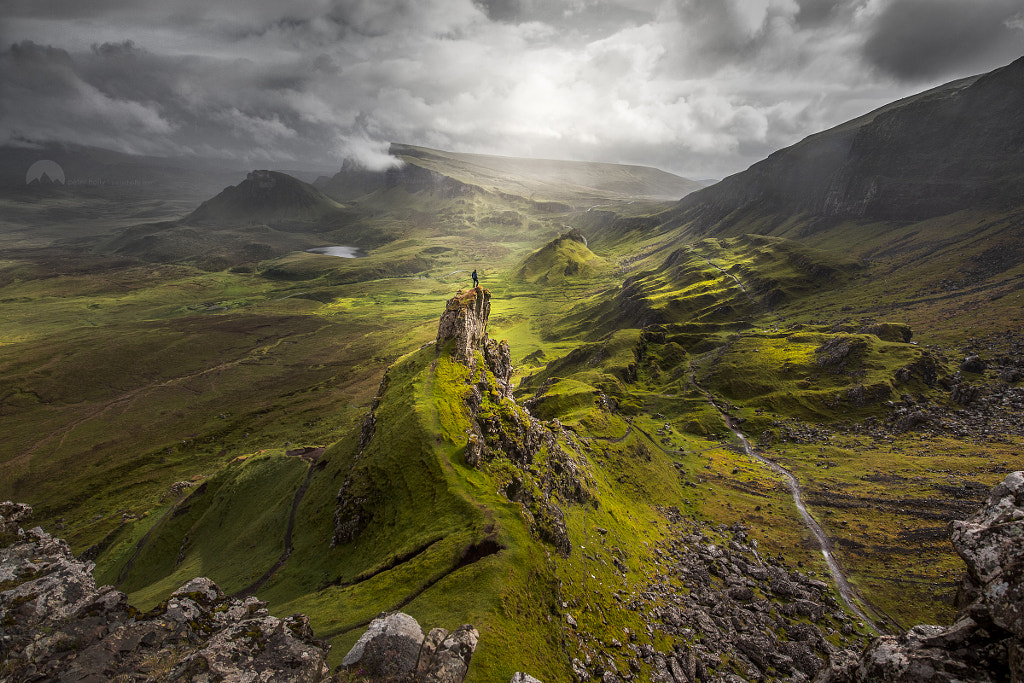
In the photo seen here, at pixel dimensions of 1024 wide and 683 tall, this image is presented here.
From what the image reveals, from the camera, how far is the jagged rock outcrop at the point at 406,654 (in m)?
25.0

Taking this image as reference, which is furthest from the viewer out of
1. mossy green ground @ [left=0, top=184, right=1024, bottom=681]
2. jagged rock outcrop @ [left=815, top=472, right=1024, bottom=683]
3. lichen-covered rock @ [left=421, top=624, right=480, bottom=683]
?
mossy green ground @ [left=0, top=184, right=1024, bottom=681]

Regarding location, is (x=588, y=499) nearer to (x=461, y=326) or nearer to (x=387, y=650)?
(x=461, y=326)

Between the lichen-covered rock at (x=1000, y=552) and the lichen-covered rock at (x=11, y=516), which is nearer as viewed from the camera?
the lichen-covered rock at (x=1000, y=552)

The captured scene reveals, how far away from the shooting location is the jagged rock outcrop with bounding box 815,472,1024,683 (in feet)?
57.7

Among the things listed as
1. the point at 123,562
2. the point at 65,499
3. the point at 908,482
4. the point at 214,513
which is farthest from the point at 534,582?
the point at 65,499

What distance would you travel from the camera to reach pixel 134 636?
92.4 feet

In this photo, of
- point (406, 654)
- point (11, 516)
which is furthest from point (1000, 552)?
point (11, 516)

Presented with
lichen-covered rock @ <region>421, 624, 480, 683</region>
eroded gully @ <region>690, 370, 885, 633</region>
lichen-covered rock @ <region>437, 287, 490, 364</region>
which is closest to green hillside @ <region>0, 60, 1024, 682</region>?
lichen-covered rock @ <region>437, 287, 490, 364</region>

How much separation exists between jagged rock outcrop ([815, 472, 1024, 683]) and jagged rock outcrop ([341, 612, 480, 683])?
830 inches

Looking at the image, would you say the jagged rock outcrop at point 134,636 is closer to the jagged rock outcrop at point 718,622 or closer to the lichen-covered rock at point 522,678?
the lichen-covered rock at point 522,678

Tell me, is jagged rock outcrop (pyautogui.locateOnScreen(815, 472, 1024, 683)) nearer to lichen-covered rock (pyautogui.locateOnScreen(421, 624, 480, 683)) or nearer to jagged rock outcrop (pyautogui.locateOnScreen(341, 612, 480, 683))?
lichen-covered rock (pyautogui.locateOnScreen(421, 624, 480, 683))

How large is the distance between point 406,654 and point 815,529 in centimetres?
8942

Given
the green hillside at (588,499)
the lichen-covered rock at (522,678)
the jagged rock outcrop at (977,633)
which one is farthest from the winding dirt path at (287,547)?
the jagged rock outcrop at (977,633)

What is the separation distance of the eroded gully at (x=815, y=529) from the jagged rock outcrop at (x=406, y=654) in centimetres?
6359
